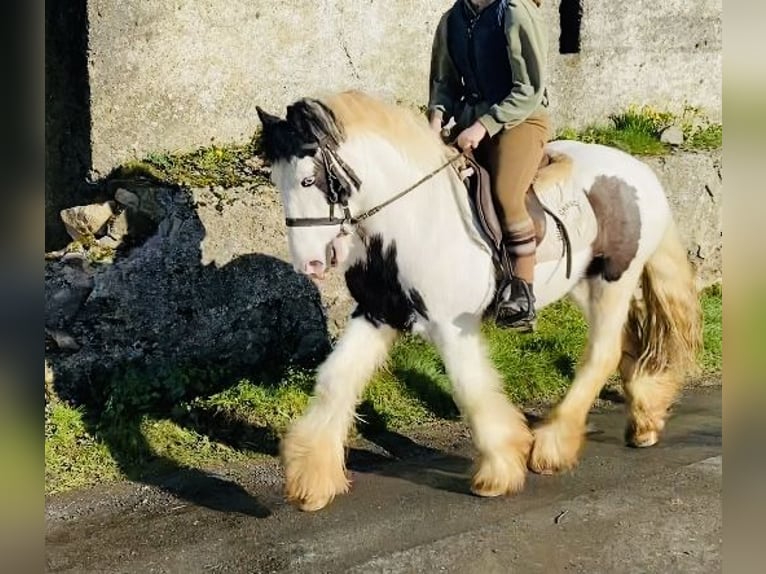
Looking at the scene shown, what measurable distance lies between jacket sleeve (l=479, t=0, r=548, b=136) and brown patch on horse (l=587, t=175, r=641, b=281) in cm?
69

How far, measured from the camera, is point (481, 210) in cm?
402

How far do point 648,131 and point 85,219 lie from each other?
4853 mm

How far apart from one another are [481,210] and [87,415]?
7.95 ft

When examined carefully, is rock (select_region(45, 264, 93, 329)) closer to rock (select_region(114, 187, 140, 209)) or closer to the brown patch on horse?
rock (select_region(114, 187, 140, 209))

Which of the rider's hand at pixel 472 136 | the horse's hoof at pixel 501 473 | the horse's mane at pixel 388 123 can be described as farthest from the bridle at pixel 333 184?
the horse's hoof at pixel 501 473

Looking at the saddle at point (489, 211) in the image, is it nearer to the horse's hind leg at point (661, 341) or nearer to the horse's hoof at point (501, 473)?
the horse's hoof at point (501, 473)

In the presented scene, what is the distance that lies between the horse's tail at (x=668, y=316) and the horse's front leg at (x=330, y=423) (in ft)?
5.20

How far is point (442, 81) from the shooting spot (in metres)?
4.33

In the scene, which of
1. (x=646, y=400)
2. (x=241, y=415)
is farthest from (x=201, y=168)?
(x=646, y=400)

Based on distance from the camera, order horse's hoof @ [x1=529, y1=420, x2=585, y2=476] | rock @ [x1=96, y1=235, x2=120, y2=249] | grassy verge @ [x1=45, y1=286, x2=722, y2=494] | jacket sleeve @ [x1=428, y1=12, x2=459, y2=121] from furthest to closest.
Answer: rock @ [x1=96, y1=235, x2=120, y2=249], grassy verge @ [x1=45, y1=286, x2=722, y2=494], horse's hoof @ [x1=529, y1=420, x2=585, y2=476], jacket sleeve @ [x1=428, y1=12, x2=459, y2=121]

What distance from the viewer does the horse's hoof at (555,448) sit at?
14.6 feet

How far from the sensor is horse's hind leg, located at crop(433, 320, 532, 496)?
4.01 metres

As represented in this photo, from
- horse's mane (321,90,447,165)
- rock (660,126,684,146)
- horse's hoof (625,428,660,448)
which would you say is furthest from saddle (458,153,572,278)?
rock (660,126,684,146)
